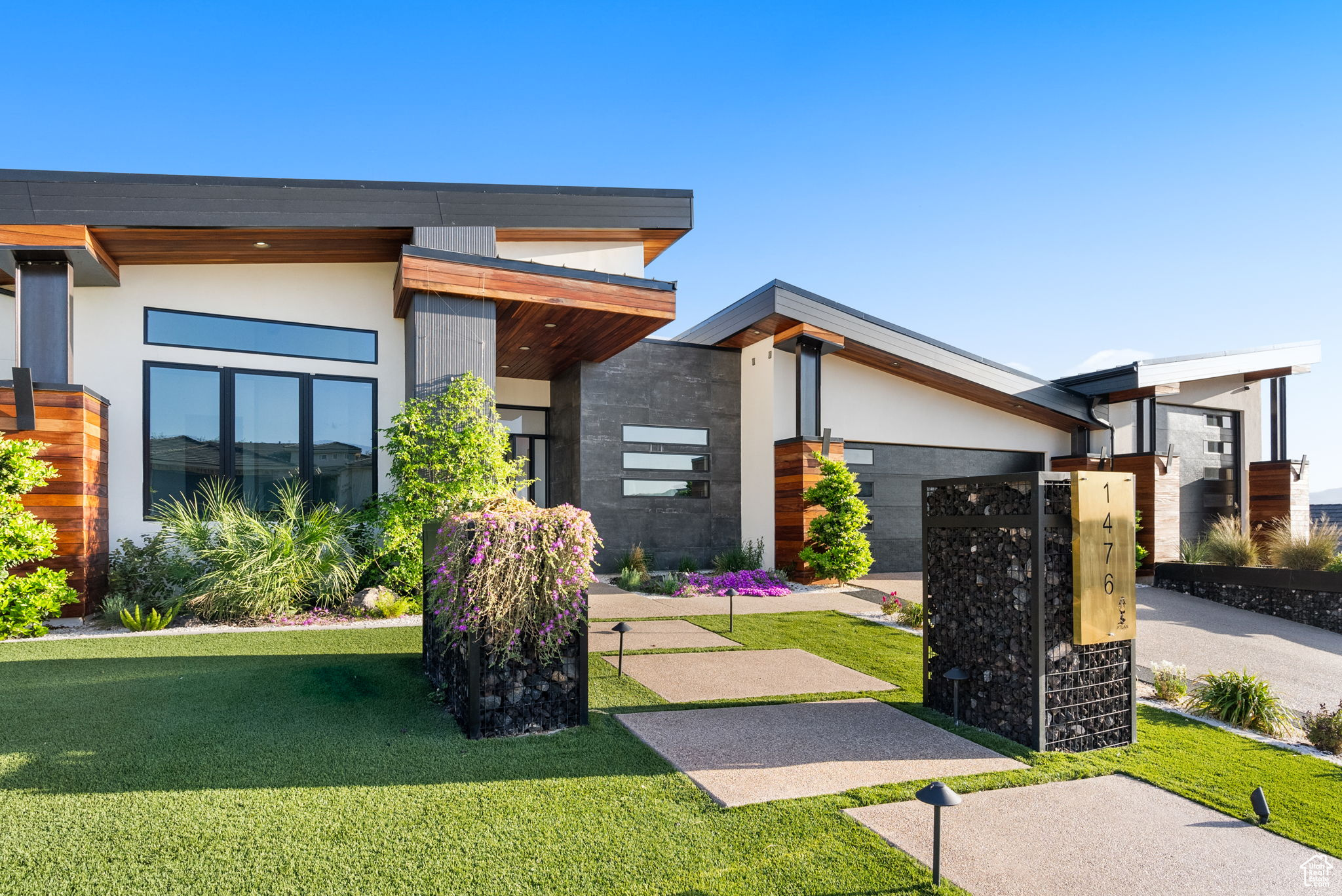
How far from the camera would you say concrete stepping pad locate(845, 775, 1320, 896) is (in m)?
2.80

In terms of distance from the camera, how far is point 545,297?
383 inches

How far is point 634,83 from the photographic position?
1119 cm

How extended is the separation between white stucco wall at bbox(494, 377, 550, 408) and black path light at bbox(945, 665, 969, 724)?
35.2 ft

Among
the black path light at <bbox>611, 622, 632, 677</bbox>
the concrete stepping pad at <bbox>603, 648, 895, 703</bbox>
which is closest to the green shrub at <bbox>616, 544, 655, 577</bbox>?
the concrete stepping pad at <bbox>603, 648, 895, 703</bbox>

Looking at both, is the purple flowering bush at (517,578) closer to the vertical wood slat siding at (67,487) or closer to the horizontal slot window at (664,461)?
the vertical wood slat siding at (67,487)

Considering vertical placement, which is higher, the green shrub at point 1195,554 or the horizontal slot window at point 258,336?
the horizontal slot window at point 258,336

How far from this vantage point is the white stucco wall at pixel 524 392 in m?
14.2

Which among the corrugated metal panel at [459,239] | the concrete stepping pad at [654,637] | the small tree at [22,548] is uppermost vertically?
the corrugated metal panel at [459,239]

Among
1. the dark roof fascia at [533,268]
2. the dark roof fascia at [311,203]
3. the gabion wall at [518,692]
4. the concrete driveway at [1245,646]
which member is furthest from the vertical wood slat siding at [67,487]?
the concrete driveway at [1245,646]

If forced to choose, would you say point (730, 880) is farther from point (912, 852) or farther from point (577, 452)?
point (577, 452)

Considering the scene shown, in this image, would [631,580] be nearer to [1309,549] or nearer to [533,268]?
[533,268]

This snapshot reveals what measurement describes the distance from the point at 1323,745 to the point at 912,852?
3.60m

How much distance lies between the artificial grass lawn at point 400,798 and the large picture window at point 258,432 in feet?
13.7

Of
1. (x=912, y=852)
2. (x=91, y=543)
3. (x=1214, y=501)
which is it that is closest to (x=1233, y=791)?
(x=912, y=852)
